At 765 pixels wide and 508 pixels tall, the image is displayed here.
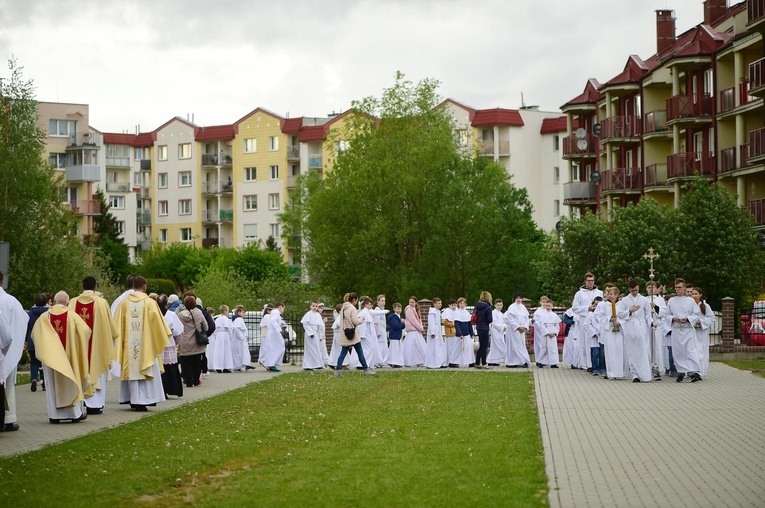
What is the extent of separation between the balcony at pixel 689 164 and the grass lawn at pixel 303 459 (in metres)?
37.5

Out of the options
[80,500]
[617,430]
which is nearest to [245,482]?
[80,500]

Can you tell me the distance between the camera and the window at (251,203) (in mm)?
102500

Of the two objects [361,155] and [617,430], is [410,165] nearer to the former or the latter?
[361,155]

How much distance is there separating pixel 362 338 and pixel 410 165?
28.1 meters

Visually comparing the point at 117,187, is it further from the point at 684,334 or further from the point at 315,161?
the point at 684,334

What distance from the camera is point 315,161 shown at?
97562 mm

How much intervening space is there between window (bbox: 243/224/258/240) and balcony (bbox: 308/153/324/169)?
8.31 meters

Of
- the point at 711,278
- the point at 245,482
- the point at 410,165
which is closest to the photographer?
the point at 245,482

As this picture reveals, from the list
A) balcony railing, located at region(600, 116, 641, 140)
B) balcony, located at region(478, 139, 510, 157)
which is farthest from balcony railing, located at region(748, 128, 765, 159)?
balcony, located at region(478, 139, 510, 157)

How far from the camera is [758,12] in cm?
4638

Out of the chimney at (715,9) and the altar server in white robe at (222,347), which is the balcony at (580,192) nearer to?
the chimney at (715,9)

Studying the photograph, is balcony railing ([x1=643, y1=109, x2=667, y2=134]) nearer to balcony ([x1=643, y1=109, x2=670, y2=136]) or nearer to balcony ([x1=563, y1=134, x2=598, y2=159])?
balcony ([x1=643, y1=109, x2=670, y2=136])

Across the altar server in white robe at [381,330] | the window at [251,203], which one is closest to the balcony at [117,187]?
the window at [251,203]

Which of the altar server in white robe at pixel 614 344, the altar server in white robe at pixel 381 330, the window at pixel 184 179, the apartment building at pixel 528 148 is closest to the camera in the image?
the altar server in white robe at pixel 614 344
